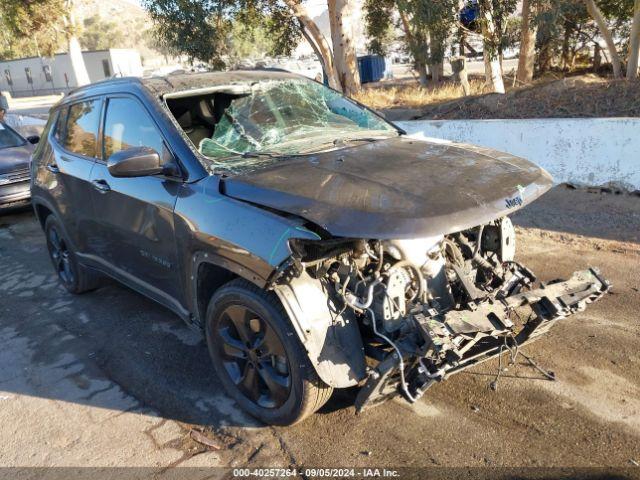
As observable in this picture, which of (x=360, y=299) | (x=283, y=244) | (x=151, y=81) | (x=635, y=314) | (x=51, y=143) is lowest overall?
(x=635, y=314)

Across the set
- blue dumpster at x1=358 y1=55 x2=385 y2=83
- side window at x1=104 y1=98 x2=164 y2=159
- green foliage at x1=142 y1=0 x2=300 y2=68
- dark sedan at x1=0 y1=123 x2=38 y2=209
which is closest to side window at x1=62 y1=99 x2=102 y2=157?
side window at x1=104 y1=98 x2=164 y2=159

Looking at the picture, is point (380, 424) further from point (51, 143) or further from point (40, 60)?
point (40, 60)

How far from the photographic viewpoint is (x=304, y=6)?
14445 mm

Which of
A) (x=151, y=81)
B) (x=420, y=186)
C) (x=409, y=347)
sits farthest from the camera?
(x=151, y=81)

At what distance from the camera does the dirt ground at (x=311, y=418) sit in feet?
9.93

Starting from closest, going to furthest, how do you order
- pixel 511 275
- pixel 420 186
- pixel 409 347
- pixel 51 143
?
pixel 409 347, pixel 420 186, pixel 511 275, pixel 51 143

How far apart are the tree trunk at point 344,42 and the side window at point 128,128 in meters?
11.0

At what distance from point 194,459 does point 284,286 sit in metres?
1.13

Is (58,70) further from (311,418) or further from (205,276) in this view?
(311,418)

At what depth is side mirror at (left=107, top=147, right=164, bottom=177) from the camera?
3432 millimetres

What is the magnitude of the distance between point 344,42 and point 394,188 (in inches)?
487

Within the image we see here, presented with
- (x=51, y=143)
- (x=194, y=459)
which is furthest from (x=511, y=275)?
(x=51, y=143)

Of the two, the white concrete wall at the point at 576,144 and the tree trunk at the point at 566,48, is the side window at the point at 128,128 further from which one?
the tree trunk at the point at 566,48

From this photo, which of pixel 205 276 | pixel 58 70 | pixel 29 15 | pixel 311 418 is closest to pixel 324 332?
pixel 311 418
